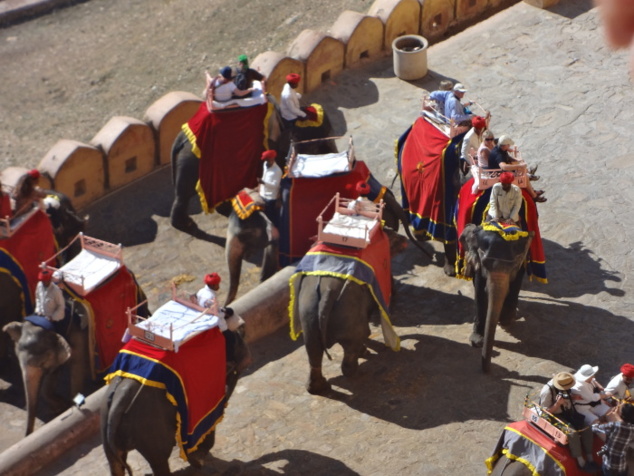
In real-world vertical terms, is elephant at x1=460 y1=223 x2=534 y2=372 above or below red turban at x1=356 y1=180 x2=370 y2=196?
below

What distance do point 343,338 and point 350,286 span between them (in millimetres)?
472

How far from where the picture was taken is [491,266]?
10.1m

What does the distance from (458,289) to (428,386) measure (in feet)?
6.43

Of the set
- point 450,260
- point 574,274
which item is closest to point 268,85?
point 450,260

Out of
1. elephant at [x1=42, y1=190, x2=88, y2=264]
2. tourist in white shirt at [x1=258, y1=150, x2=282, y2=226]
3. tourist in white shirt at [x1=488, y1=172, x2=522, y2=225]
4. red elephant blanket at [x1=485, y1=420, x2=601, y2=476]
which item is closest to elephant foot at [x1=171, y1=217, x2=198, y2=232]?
elephant at [x1=42, y1=190, x2=88, y2=264]

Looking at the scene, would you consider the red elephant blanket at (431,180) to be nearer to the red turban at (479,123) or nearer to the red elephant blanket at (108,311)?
the red turban at (479,123)

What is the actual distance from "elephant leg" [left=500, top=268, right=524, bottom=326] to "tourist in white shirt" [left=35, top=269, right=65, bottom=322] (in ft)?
13.4

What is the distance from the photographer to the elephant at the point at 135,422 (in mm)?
8273

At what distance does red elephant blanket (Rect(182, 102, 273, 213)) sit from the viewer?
13.0m

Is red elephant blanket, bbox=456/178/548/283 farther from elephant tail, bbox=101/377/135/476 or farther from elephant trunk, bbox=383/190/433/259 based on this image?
elephant tail, bbox=101/377/135/476

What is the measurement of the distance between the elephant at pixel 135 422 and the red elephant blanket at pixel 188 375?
0.06 m

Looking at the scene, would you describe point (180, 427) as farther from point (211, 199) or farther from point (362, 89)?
point (362, 89)

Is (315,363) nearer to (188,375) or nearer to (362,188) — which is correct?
(188,375)

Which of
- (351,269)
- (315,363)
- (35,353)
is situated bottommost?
(315,363)
